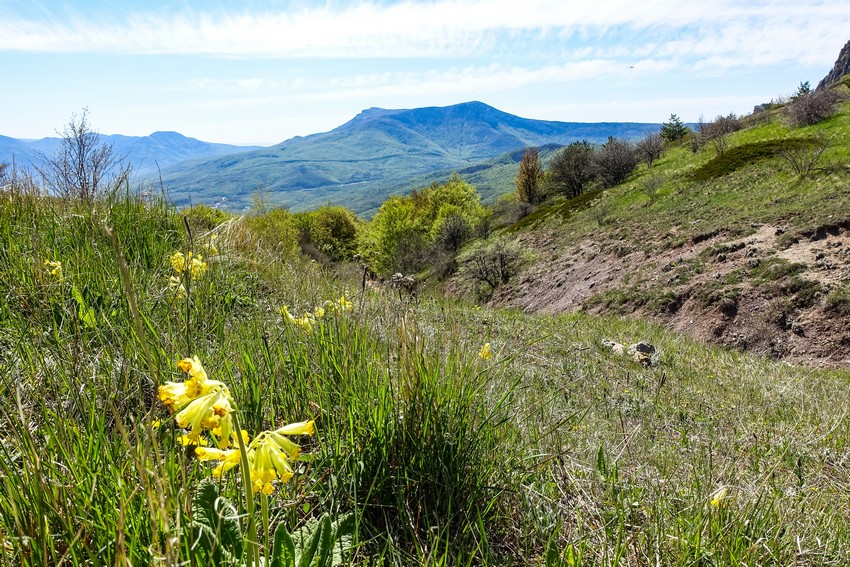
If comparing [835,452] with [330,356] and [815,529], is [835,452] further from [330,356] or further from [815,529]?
[330,356]

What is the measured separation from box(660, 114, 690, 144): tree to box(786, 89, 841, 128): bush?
20997mm

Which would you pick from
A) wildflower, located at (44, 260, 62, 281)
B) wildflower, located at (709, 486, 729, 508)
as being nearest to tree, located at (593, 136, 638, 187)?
wildflower, located at (709, 486, 729, 508)

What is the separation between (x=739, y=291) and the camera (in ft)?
40.2

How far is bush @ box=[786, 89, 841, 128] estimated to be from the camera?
2941cm

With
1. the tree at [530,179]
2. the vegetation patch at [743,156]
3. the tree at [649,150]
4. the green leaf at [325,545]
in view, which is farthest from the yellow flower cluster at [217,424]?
the tree at [530,179]

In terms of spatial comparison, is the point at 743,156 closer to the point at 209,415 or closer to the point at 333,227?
the point at 209,415

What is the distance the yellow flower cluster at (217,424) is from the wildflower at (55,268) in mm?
2419

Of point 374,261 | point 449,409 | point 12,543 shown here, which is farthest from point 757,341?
point 374,261

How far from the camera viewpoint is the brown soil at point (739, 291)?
1055 cm

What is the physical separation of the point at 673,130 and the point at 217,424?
61.7 metres

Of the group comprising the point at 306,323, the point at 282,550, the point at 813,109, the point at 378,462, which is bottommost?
the point at 378,462

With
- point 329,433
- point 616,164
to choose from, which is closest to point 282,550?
point 329,433

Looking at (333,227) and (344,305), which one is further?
(333,227)

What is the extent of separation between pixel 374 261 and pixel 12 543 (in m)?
44.7
